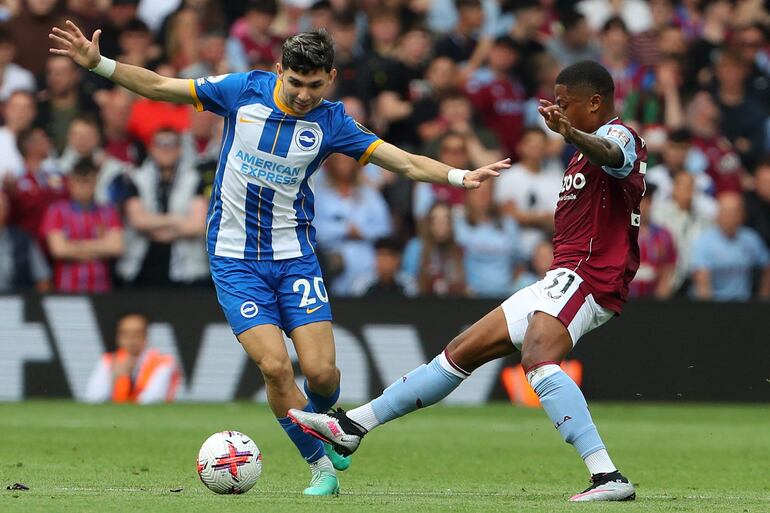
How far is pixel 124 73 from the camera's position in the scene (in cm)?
865

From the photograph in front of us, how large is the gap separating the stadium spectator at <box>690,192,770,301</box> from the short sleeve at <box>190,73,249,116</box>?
8986 millimetres

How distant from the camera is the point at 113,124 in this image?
55.2ft

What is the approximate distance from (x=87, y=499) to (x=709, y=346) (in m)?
9.69

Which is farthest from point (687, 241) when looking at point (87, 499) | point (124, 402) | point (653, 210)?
point (87, 499)

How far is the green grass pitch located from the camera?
7.70 m

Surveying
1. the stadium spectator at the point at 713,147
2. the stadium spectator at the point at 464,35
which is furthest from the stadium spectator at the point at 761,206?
the stadium spectator at the point at 464,35

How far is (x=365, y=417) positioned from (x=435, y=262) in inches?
312

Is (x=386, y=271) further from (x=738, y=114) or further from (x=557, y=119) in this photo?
(x=557, y=119)

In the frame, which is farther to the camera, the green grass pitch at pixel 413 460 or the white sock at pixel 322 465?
the white sock at pixel 322 465

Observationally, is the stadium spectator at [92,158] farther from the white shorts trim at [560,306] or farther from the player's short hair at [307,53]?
the white shorts trim at [560,306]

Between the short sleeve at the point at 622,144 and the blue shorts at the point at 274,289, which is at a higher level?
the short sleeve at the point at 622,144

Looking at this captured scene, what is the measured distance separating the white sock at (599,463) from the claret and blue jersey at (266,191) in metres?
1.84

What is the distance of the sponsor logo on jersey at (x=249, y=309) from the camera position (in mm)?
8539

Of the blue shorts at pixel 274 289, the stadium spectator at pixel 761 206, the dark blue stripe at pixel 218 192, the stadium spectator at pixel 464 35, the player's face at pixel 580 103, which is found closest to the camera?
the player's face at pixel 580 103
